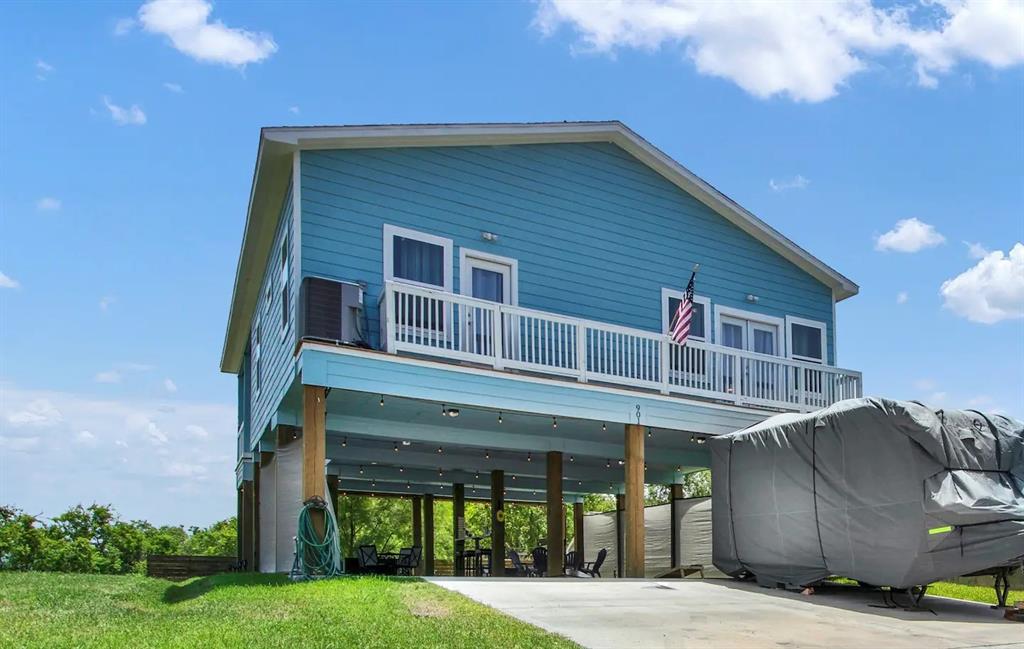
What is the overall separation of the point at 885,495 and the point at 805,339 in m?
7.75

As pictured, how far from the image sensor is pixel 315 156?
41.6ft

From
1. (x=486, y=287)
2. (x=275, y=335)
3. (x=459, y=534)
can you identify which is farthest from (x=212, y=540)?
(x=486, y=287)

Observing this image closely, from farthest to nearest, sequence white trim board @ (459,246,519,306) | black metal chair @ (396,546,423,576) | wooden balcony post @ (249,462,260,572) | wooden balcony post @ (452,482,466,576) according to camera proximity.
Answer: wooden balcony post @ (452,482,466,576), wooden balcony post @ (249,462,260,572), black metal chair @ (396,546,423,576), white trim board @ (459,246,519,306)

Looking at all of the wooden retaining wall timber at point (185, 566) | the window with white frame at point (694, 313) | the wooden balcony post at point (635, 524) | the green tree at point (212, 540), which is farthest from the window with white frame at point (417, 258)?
the green tree at point (212, 540)

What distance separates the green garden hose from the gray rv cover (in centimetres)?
543

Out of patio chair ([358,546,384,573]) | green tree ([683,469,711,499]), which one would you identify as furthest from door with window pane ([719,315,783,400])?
green tree ([683,469,711,499])

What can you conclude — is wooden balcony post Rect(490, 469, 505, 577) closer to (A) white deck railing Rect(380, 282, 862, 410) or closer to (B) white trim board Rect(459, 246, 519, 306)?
(A) white deck railing Rect(380, 282, 862, 410)

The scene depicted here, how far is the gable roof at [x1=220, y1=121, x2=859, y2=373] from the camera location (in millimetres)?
12555

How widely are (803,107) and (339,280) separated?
9248mm

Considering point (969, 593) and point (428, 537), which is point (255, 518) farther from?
point (969, 593)

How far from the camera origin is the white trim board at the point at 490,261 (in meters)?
13.7

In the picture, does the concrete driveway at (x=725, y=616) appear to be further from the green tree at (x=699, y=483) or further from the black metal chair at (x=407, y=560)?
the green tree at (x=699, y=483)

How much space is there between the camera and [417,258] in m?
13.4

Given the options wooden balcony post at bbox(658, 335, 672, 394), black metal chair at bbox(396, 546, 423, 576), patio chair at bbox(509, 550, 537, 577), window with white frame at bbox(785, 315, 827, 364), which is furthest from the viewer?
patio chair at bbox(509, 550, 537, 577)
